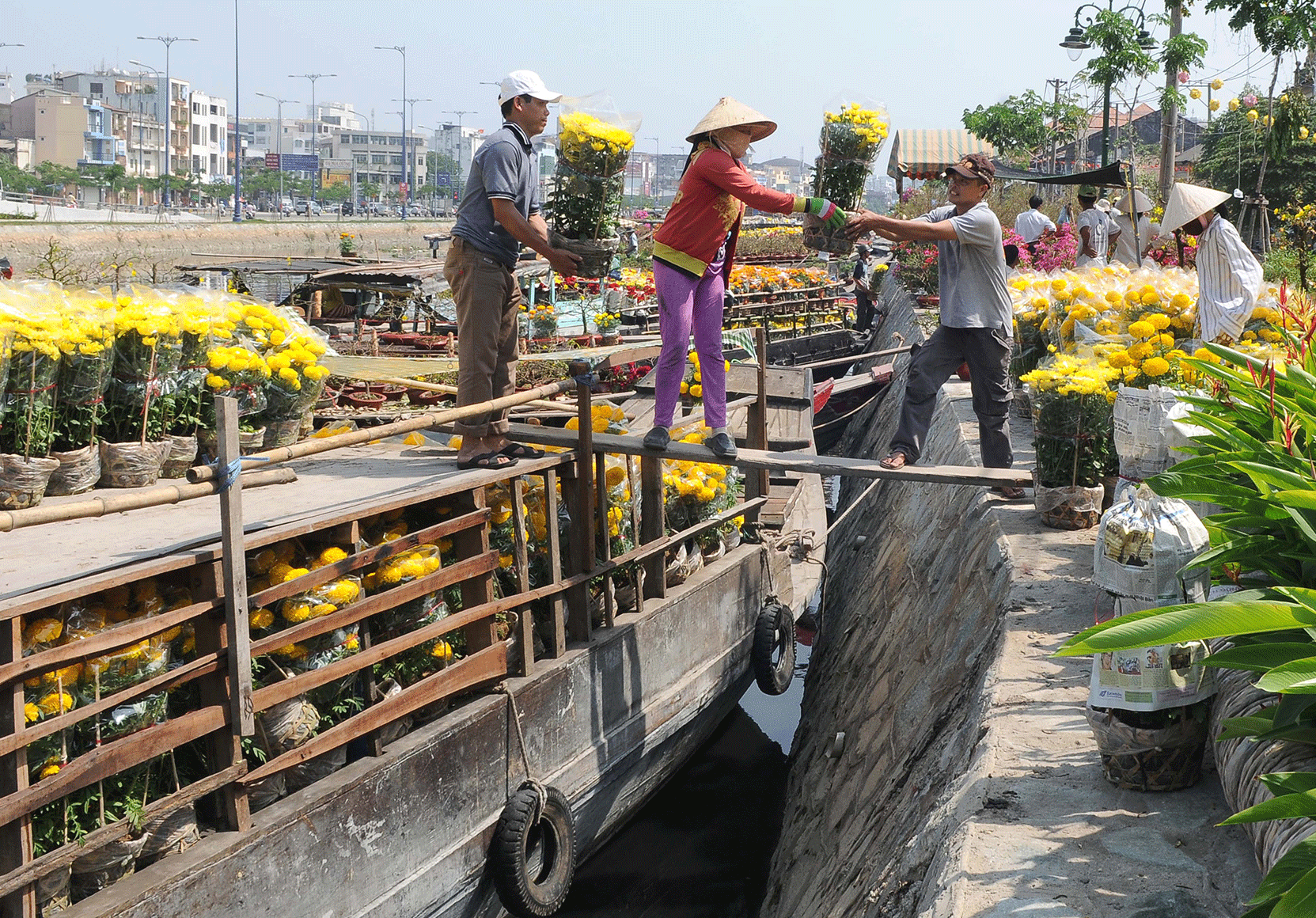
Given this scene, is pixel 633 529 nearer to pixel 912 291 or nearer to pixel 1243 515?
pixel 1243 515

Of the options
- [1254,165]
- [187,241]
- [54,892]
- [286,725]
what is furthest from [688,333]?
[187,241]

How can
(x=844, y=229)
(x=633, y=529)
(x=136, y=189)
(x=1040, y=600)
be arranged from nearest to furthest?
(x=1040, y=600), (x=844, y=229), (x=633, y=529), (x=136, y=189)

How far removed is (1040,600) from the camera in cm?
534

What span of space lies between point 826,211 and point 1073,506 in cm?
211

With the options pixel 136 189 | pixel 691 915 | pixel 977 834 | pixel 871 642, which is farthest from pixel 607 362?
pixel 136 189

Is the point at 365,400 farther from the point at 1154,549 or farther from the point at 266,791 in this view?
the point at 1154,549

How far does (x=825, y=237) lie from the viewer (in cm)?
586

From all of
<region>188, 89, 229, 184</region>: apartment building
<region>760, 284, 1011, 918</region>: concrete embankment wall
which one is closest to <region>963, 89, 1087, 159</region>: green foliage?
<region>760, 284, 1011, 918</region>: concrete embankment wall

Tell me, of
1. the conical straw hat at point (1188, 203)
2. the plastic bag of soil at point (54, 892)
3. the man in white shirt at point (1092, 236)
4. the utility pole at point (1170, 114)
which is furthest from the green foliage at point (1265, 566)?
the utility pole at point (1170, 114)

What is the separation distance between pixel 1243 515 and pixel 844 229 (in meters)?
2.94

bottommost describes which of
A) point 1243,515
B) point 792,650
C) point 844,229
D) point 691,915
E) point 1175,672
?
point 691,915

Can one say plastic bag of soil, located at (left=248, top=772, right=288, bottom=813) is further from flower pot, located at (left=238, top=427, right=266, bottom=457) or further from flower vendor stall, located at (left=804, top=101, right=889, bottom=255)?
flower vendor stall, located at (left=804, top=101, right=889, bottom=255)

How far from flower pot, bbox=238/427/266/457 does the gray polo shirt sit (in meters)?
1.36

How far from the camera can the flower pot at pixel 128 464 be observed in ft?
16.6
